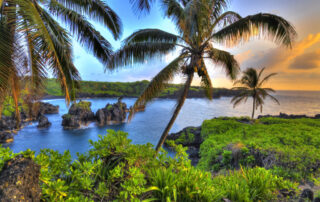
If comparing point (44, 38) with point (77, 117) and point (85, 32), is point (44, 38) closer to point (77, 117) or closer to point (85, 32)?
point (85, 32)

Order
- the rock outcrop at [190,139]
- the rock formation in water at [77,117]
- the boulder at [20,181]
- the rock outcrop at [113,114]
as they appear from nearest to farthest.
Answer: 1. the boulder at [20,181]
2. the rock outcrop at [190,139]
3. the rock formation in water at [77,117]
4. the rock outcrop at [113,114]

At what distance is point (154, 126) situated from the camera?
25719 mm

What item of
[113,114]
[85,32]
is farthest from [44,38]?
[113,114]

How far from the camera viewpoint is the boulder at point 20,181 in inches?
48.4

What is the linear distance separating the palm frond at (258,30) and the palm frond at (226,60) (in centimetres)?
49

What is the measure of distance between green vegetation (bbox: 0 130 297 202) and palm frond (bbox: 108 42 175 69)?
3.80 m

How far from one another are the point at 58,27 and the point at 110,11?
1.85m

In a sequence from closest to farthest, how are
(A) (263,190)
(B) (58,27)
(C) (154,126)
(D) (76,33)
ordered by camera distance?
(A) (263,190), (B) (58,27), (D) (76,33), (C) (154,126)

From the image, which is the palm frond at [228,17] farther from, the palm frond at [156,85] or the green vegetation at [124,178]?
the green vegetation at [124,178]

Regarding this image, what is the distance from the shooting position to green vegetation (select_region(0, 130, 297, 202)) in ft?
5.29

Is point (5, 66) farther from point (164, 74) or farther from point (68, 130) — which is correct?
point (68, 130)

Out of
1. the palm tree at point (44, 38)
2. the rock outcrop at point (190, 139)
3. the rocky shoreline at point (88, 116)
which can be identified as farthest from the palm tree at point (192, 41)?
the rocky shoreline at point (88, 116)

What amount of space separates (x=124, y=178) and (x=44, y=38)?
3.19m

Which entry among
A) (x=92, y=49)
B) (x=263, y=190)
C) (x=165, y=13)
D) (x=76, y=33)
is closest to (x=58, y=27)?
(x=76, y=33)
